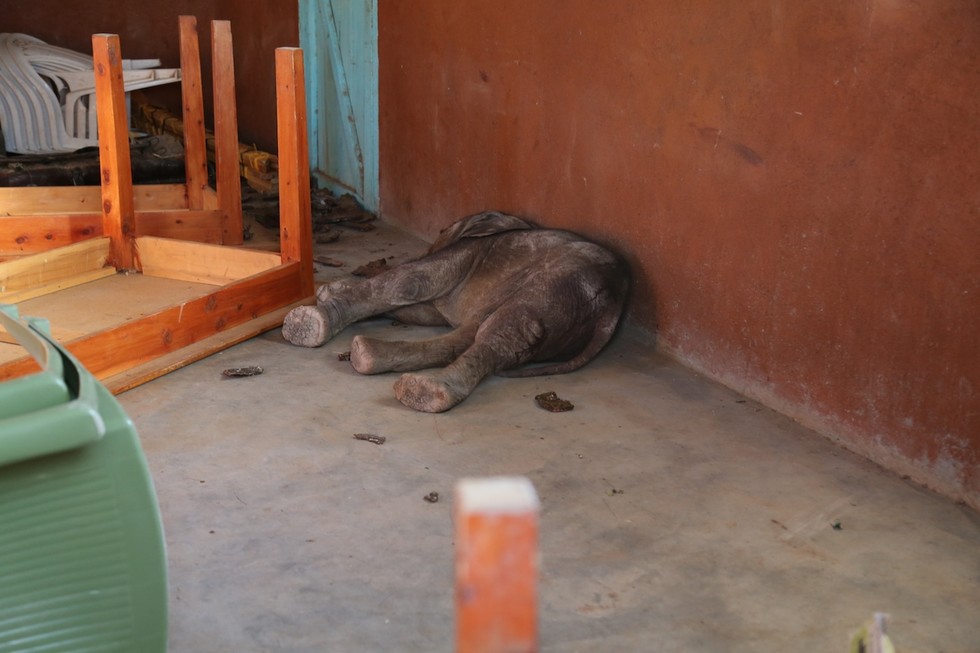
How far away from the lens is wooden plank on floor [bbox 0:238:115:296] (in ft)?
16.1

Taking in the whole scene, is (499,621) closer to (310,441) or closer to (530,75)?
(310,441)

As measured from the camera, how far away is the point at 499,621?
0.98 meters

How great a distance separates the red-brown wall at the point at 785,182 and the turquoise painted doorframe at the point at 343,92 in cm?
164

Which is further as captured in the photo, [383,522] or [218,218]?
[218,218]

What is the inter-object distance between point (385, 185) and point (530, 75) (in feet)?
6.68

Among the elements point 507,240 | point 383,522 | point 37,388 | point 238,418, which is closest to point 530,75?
point 507,240

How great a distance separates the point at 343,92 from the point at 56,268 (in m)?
3.00

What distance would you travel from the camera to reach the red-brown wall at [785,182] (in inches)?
129

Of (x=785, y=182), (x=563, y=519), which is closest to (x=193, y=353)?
(x=563, y=519)

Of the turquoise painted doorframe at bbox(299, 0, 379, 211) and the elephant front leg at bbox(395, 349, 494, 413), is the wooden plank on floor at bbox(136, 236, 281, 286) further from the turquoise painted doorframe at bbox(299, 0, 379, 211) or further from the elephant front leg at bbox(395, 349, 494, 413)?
the turquoise painted doorframe at bbox(299, 0, 379, 211)

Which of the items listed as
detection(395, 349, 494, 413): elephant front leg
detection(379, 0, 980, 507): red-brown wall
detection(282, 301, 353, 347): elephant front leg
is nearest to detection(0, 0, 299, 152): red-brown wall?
detection(379, 0, 980, 507): red-brown wall

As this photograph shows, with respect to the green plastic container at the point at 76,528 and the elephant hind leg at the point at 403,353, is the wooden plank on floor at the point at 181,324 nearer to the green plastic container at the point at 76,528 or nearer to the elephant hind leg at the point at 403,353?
the elephant hind leg at the point at 403,353

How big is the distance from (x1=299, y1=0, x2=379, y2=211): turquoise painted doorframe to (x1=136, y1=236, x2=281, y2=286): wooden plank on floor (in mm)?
2088

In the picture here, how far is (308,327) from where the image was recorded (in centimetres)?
468
